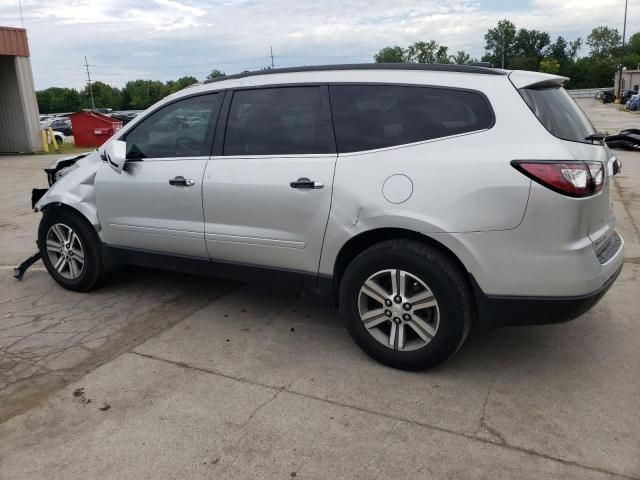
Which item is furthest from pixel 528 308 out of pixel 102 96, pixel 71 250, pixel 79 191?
pixel 102 96

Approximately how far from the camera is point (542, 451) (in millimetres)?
2627

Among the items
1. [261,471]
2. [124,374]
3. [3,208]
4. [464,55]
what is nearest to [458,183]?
[261,471]

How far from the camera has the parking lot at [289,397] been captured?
260 cm

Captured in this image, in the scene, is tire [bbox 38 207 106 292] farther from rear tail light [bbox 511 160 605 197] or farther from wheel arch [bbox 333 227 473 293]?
rear tail light [bbox 511 160 605 197]

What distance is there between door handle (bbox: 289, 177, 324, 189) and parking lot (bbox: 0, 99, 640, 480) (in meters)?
1.12

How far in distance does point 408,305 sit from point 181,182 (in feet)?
6.23

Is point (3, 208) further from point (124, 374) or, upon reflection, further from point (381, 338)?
point (381, 338)

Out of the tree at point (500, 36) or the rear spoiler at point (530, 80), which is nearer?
the rear spoiler at point (530, 80)

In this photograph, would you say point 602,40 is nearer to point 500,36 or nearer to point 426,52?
point 500,36

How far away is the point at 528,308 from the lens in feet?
9.87

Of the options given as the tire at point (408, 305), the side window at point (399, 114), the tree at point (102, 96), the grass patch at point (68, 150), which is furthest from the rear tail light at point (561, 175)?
the tree at point (102, 96)

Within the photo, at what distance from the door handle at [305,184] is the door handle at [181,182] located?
873 mm

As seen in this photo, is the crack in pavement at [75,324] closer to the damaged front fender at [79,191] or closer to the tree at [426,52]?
the damaged front fender at [79,191]

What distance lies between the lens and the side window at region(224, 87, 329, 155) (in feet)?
11.8
